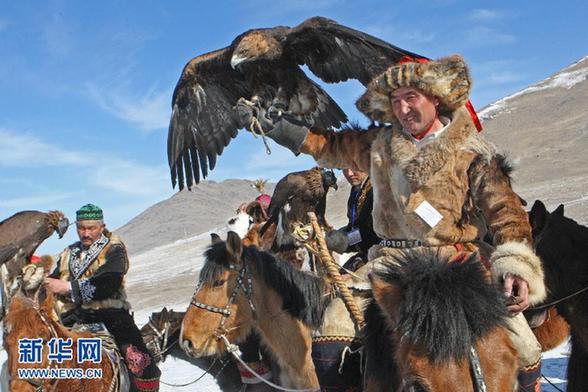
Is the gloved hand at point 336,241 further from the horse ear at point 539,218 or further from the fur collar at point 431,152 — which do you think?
the horse ear at point 539,218

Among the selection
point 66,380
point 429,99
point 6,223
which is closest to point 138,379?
point 66,380

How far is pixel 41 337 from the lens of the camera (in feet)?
15.0

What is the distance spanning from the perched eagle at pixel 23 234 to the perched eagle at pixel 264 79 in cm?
120

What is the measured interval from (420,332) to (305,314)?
6.71 ft

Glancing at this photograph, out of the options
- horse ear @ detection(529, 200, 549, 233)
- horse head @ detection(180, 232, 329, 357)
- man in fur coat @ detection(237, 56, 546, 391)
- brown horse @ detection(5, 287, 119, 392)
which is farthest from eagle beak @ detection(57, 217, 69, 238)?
horse ear @ detection(529, 200, 549, 233)

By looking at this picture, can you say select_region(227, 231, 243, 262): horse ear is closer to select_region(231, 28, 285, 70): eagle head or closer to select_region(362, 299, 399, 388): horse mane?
select_region(231, 28, 285, 70): eagle head

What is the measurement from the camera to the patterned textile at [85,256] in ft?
17.1

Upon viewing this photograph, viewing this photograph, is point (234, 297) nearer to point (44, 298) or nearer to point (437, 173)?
point (44, 298)

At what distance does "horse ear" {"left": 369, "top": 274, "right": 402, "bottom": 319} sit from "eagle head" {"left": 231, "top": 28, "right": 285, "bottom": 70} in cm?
267

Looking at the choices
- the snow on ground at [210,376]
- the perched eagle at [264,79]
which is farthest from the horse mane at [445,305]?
the snow on ground at [210,376]

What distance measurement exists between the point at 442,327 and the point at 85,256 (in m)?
4.19

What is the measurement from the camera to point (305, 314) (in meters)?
3.84

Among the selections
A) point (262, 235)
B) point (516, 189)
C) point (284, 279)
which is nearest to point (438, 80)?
point (284, 279)

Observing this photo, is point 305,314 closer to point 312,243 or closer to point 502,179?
point 312,243
